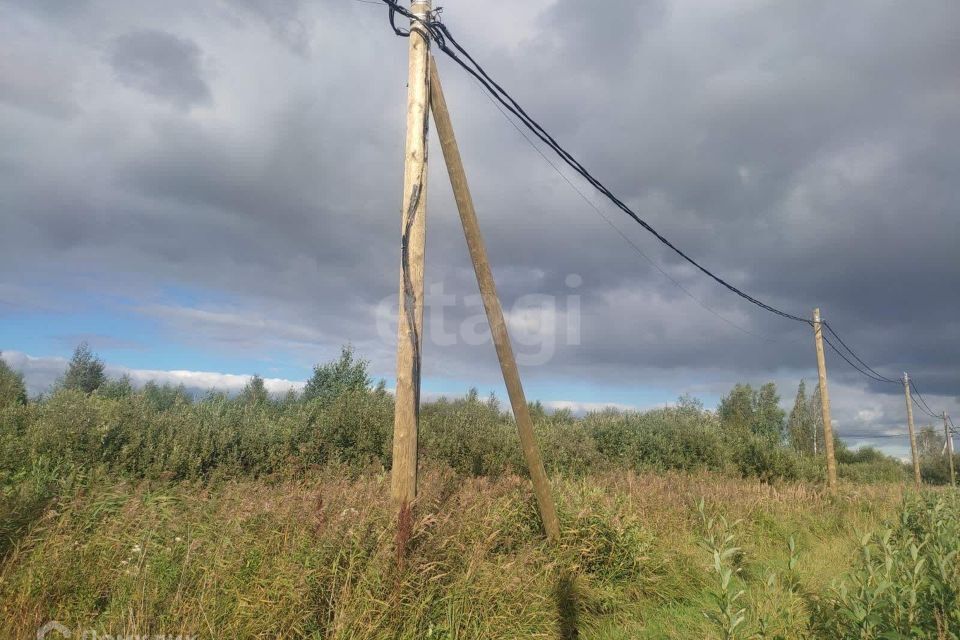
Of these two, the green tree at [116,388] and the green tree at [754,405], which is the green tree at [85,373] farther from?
the green tree at [754,405]

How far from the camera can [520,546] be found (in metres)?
6.64

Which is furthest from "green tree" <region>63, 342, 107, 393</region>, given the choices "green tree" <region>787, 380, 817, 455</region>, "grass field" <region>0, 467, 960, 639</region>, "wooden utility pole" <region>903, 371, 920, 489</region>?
"green tree" <region>787, 380, 817, 455</region>

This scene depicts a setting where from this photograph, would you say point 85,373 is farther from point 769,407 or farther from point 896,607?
point 769,407

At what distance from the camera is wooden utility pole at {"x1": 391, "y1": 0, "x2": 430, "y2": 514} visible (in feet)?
18.1

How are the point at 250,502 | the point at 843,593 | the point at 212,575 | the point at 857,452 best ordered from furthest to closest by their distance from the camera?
the point at 857,452 → the point at 250,502 → the point at 212,575 → the point at 843,593

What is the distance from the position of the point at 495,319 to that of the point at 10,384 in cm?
2506

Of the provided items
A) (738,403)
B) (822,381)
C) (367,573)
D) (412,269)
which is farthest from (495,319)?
(738,403)

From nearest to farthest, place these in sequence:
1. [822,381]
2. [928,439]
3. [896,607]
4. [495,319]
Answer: [896,607] < [495,319] < [822,381] < [928,439]

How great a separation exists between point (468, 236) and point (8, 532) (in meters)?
5.48

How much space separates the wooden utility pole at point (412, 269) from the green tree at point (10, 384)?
19.4 metres

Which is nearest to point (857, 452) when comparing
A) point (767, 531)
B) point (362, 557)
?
point (767, 531)

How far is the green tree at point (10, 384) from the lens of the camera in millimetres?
20369

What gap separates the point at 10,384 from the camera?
22.4m

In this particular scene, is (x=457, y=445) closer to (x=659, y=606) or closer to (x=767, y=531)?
(x=767, y=531)
